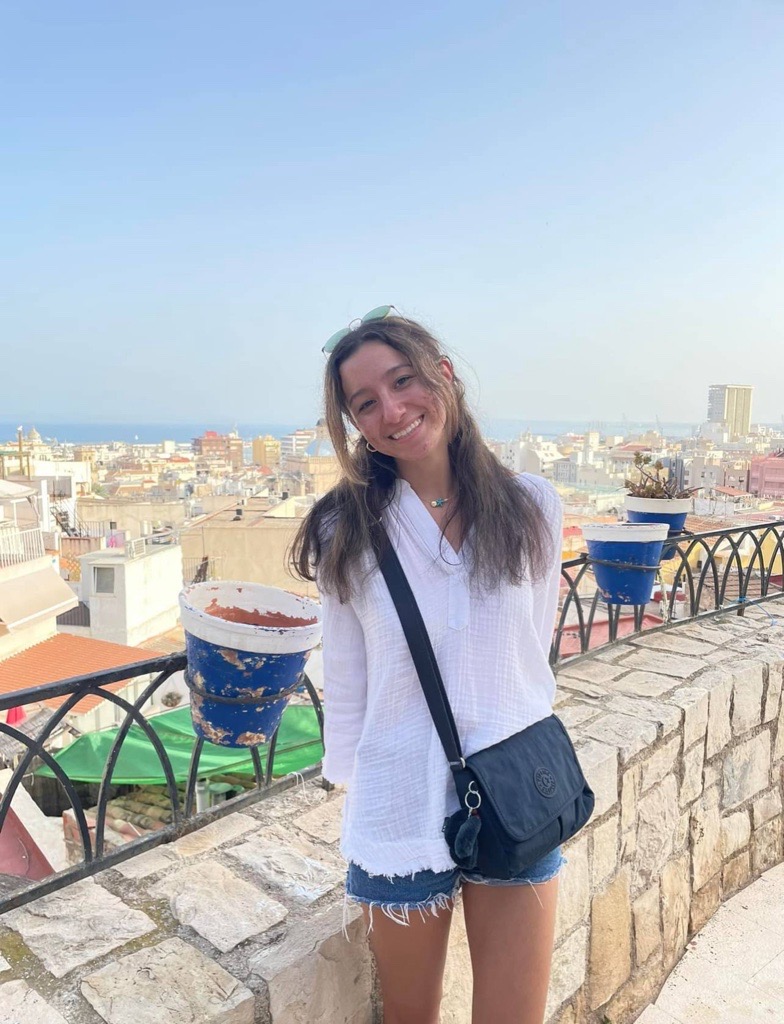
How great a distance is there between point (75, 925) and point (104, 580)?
24266mm

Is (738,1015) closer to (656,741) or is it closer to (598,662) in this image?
(656,741)

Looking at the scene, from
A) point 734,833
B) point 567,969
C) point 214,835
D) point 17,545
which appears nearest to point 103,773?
point 214,835

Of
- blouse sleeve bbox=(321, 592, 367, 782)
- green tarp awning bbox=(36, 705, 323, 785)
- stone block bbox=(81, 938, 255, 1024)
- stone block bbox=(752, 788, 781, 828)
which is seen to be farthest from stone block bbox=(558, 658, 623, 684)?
green tarp awning bbox=(36, 705, 323, 785)

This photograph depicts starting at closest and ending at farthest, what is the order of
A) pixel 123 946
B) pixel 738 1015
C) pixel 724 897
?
1. pixel 123 946
2. pixel 738 1015
3. pixel 724 897

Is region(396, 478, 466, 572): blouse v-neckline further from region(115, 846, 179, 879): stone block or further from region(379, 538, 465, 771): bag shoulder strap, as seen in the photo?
region(115, 846, 179, 879): stone block

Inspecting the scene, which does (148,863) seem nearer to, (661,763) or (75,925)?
(75,925)

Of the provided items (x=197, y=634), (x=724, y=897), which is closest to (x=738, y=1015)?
(x=724, y=897)

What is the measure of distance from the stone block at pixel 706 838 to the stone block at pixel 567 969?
2.63ft

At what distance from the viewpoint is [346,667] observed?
133 cm

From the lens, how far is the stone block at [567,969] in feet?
6.36

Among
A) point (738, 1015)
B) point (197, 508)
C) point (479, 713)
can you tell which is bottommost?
point (197, 508)

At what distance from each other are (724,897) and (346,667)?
246cm

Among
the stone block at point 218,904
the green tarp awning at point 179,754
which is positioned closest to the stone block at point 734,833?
the stone block at point 218,904

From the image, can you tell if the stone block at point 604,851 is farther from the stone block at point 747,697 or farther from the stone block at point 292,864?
the stone block at point 747,697
